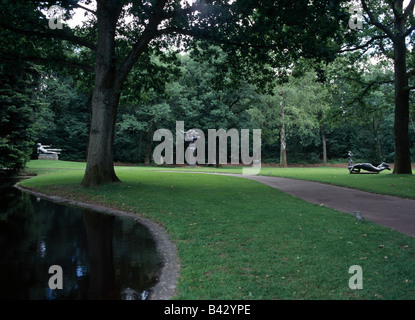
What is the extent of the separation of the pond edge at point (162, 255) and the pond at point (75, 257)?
0.41 ft

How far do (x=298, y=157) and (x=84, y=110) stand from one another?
36214 millimetres

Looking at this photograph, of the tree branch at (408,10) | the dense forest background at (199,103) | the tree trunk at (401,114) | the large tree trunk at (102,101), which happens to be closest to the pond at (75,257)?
the large tree trunk at (102,101)

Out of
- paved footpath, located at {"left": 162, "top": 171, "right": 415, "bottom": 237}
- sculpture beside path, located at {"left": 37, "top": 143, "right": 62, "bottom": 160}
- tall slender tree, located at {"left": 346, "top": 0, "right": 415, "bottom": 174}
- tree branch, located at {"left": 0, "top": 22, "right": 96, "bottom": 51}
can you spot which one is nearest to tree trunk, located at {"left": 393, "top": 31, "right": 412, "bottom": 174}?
tall slender tree, located at {"left": 346, "top": 0, "right": 415, "bottom": 174}

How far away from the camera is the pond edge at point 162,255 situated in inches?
154

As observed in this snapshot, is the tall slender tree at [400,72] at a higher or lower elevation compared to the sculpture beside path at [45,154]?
higher

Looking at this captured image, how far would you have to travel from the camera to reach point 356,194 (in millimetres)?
11633

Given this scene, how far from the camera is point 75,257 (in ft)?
17.6

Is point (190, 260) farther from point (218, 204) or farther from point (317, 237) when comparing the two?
point (218, 204)

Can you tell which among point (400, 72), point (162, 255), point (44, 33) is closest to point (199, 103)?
point (400, 72)

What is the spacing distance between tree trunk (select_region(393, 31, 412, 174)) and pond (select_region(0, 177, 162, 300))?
16638 mm

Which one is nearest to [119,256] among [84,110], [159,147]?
[159,147]

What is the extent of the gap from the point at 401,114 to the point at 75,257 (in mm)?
19342

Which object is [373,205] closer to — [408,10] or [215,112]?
[408,10]

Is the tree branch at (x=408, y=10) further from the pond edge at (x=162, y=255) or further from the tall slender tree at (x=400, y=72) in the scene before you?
the pond edge at (x=162, y=255)
